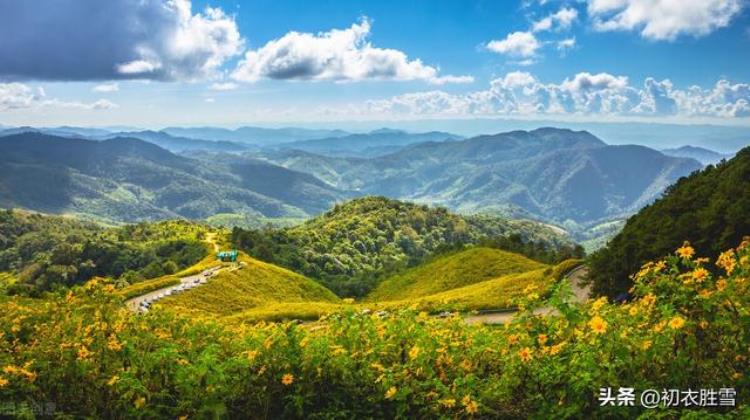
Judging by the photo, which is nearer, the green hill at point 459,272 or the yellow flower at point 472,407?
the yellow flower at point 472,407

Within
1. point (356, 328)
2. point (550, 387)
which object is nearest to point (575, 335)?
point (550, 387)

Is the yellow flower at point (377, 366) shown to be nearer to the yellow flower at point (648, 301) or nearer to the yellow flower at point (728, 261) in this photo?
the yellow flower at point (648, 301)

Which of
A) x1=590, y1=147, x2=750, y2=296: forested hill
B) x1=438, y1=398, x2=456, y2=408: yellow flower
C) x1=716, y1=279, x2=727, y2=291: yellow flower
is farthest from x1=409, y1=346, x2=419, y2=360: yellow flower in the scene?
x1=590, y1=147, x2=750, y2=296: forested hill

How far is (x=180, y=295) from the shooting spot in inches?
2409

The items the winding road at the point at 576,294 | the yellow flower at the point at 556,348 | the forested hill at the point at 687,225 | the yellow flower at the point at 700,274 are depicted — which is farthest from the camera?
the winding road at the point at 576,294

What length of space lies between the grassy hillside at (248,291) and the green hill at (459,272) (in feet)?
47.0

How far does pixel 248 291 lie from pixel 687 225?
50287mm

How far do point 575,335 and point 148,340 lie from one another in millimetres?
7184

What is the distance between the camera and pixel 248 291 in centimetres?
7181

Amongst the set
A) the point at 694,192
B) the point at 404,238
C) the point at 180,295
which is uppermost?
the point at 694,192

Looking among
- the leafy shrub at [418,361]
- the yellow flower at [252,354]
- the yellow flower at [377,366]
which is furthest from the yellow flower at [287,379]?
the yellow flower at [377,366]

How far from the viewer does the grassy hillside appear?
61406 mm

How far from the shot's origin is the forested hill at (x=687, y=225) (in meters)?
38.6

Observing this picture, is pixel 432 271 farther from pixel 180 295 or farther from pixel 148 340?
pixel 148 340
